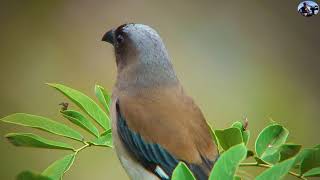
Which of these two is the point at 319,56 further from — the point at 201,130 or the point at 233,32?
the point at 201,130

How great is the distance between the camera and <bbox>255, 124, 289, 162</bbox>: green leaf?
1315 mm

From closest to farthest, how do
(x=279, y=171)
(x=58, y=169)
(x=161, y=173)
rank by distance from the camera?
(x=279, y=171)
(x=58, y=169)
(x=161, y=173)

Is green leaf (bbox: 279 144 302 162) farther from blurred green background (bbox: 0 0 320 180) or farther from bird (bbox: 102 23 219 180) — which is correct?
blurred green background (bbox: 0 0 320 180)

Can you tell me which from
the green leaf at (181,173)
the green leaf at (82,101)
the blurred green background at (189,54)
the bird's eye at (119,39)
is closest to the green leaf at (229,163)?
the green leaf at (181,173)

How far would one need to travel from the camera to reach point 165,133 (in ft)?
4.81

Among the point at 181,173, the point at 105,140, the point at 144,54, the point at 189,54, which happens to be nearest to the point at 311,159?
the point at 181,173

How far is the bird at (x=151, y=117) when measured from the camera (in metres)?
1.43

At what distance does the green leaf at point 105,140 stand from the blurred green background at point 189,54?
1658mm

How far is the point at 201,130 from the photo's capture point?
57.6 inches

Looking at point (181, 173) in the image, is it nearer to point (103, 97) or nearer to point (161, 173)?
point (161, 173)

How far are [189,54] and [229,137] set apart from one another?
2166 mm

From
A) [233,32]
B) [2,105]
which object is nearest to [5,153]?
[2,105]

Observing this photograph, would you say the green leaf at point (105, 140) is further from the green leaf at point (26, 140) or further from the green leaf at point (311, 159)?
the green leaf at point (311, 159)

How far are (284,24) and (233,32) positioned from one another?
24 cm
